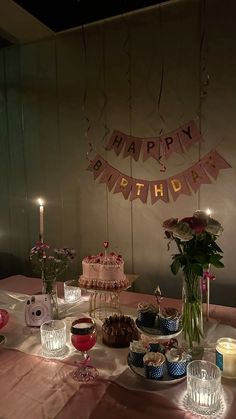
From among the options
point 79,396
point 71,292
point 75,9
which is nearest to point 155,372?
point 79,396

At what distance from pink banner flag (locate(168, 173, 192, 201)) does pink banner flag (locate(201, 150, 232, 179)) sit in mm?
176

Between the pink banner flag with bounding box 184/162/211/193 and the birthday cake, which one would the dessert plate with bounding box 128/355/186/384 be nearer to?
the birthday cake

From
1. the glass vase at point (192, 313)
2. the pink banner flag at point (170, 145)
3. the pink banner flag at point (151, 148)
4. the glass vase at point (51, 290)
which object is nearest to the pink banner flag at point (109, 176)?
the pink banner flag at point (151, 148)

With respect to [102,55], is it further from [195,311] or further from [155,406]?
[155,406]

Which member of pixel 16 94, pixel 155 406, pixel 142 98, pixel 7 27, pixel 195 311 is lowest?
pixel 155 406

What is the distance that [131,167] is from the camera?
90.7 inches

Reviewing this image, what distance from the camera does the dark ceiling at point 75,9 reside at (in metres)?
2.17

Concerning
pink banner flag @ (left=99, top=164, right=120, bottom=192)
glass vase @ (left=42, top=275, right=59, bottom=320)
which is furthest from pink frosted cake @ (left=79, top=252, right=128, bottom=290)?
pink banner flag @ (left=99, top=164, right=120, bottom=192)

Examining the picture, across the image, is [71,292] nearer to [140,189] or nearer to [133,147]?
[140,189]

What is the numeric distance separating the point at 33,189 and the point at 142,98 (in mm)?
1260

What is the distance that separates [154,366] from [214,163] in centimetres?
143

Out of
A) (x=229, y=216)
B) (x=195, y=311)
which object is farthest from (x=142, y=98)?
(x=195, y=311)

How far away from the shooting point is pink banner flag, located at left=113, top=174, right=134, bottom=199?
2320 millimetres

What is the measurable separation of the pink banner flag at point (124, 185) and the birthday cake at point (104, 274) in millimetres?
876
